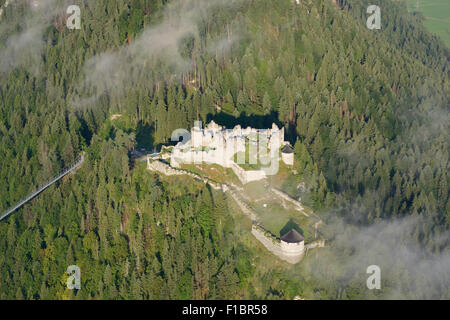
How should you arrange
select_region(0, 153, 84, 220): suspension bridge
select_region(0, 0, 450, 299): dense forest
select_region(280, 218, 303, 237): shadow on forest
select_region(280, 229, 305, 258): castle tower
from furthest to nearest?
select_region(0, 153, 84, 220): suspension bridge < select_region(0, 0, 450, 299): dense forest < select_region(280, 218, 303, 237): shadow on forest < select_region(280, 229, 305, 258): castle tower

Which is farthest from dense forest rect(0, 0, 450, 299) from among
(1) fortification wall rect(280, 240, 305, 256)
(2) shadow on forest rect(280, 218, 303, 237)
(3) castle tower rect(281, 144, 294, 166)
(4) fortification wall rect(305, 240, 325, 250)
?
(2) shadow on forest rect(280, 218, 303, 237)

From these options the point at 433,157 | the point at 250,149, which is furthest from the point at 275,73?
the point at 250,149

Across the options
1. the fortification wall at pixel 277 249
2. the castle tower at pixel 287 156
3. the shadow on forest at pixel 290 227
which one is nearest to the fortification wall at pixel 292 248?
the fortification wall at pixel 277 249

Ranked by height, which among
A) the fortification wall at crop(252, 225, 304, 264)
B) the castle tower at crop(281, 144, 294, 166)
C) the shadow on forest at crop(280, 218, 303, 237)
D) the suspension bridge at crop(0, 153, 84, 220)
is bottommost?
the suspension bridge at crop(0, 153, 84, 220)

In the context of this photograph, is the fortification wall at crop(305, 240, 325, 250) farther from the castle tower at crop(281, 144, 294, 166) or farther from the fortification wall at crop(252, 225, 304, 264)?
the castle tower at crop(281, 144, 294, 166)

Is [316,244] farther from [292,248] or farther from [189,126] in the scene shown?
[189,126]

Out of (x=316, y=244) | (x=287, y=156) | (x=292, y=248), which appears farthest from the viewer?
(x=287, y=156)

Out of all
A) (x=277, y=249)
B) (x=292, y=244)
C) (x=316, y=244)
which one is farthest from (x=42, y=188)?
(x=316, y=244)

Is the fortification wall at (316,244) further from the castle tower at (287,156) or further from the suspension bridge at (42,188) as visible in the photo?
the suspension bridge at (42,188)
